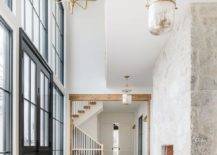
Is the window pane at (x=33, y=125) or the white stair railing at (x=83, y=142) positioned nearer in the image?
the window pane at (x=33, y=125)

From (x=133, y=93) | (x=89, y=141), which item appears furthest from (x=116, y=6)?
(x=89, y=141)

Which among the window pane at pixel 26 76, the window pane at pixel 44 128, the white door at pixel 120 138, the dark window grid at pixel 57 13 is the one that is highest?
the dark window grid at pixel 57 13

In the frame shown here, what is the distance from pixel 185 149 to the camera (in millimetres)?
4625

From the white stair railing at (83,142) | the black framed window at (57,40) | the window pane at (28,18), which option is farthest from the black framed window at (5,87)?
the white stair railing at (83,142)

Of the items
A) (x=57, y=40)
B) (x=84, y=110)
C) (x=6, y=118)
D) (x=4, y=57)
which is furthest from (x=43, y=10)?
(x=84, y=110)

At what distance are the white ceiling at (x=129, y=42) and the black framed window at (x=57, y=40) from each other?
1.24 m

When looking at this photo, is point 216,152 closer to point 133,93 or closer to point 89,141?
point 133,93

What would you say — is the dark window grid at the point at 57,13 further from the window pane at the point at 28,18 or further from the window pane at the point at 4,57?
the window pane at the point at 4,57

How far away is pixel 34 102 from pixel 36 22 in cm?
139

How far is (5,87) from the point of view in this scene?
4301mm

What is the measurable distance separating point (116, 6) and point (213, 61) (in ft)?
4.54

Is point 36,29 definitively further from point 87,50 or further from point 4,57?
point 87,50

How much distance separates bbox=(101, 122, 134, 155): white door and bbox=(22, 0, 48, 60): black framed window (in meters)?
11.8

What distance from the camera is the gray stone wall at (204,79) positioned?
14.5 ft
